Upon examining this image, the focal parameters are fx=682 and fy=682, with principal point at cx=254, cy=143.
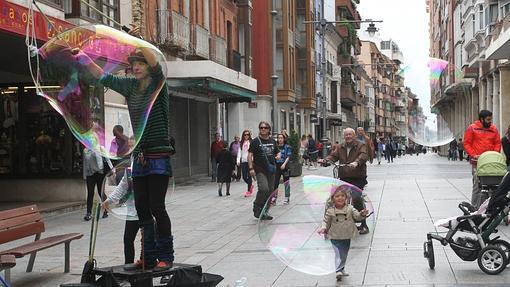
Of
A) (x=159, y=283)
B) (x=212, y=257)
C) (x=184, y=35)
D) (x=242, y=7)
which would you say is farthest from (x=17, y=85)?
(x=242, y=7)

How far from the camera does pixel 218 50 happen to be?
29.9 m

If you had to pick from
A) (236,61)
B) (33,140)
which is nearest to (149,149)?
(33,140)

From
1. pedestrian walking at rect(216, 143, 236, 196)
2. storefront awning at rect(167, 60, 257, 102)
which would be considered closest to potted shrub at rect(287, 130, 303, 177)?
storefront awning at rect(167, 60, 257, 102)

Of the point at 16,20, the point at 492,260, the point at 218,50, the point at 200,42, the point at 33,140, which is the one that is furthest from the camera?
the point at 218,50

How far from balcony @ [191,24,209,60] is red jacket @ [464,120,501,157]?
1608cm

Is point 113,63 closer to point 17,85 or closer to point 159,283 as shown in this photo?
point 159,283

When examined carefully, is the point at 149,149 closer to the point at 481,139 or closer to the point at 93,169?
the point at 481,139

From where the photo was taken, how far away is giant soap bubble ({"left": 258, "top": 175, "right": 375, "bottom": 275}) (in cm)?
736

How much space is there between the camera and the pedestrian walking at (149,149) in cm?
627

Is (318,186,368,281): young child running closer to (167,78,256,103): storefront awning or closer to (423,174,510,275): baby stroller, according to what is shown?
(423,174,510,275): baby stroller

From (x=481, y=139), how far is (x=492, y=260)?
14.2 ft

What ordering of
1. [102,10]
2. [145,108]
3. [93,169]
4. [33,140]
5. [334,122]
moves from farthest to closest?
1. [334,122]
2. [102,10]
3. [33,140]
4. [93,169]
5. [145,108]

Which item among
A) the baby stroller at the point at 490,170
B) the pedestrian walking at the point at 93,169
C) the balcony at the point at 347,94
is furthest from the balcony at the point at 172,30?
the balcony at the point at 347,94

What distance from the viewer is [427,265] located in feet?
27.5
